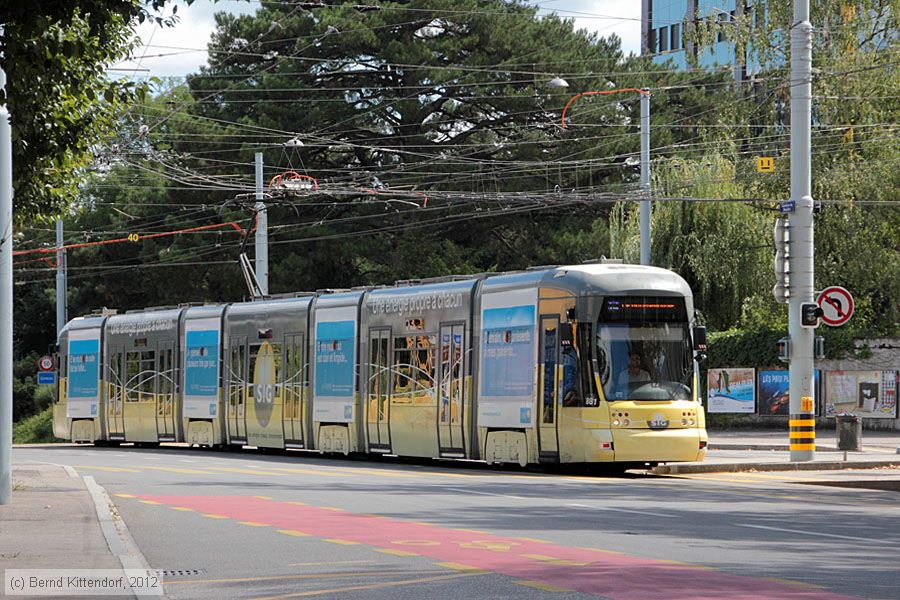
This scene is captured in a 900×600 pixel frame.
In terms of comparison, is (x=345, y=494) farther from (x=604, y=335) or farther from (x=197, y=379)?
(x=197, y=379)

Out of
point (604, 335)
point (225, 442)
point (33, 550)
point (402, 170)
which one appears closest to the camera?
point (33, 550)

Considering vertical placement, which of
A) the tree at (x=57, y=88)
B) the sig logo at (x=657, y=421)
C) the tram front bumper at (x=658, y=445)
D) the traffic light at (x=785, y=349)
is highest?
the tree at (x=57, y=88)

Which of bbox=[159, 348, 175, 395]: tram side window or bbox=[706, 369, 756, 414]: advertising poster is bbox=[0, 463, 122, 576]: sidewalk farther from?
bbox=[706, 369, 756, 414]: advertising poster

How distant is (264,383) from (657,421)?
40.4 feet

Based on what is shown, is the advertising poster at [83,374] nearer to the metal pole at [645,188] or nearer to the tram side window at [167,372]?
the tram side window at [167,372]

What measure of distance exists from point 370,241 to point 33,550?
4844 centimetres

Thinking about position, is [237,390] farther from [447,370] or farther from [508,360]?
[508,360]

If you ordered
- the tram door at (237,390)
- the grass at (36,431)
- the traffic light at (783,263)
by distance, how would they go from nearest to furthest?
the traffic light at (783,263) → the tram door at (237,390) → the grass at (36,431)

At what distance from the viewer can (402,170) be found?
59438mm

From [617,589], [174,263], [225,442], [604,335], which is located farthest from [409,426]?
[174,263]

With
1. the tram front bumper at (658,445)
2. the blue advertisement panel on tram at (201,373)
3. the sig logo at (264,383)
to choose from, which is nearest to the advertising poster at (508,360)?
the tram front bumper at (658,445)

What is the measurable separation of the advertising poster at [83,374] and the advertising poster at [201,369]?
530cm

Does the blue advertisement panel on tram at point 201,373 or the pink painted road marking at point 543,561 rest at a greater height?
the blue advertisement panel on tram at point 201,373

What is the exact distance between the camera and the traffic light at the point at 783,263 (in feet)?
96.4
